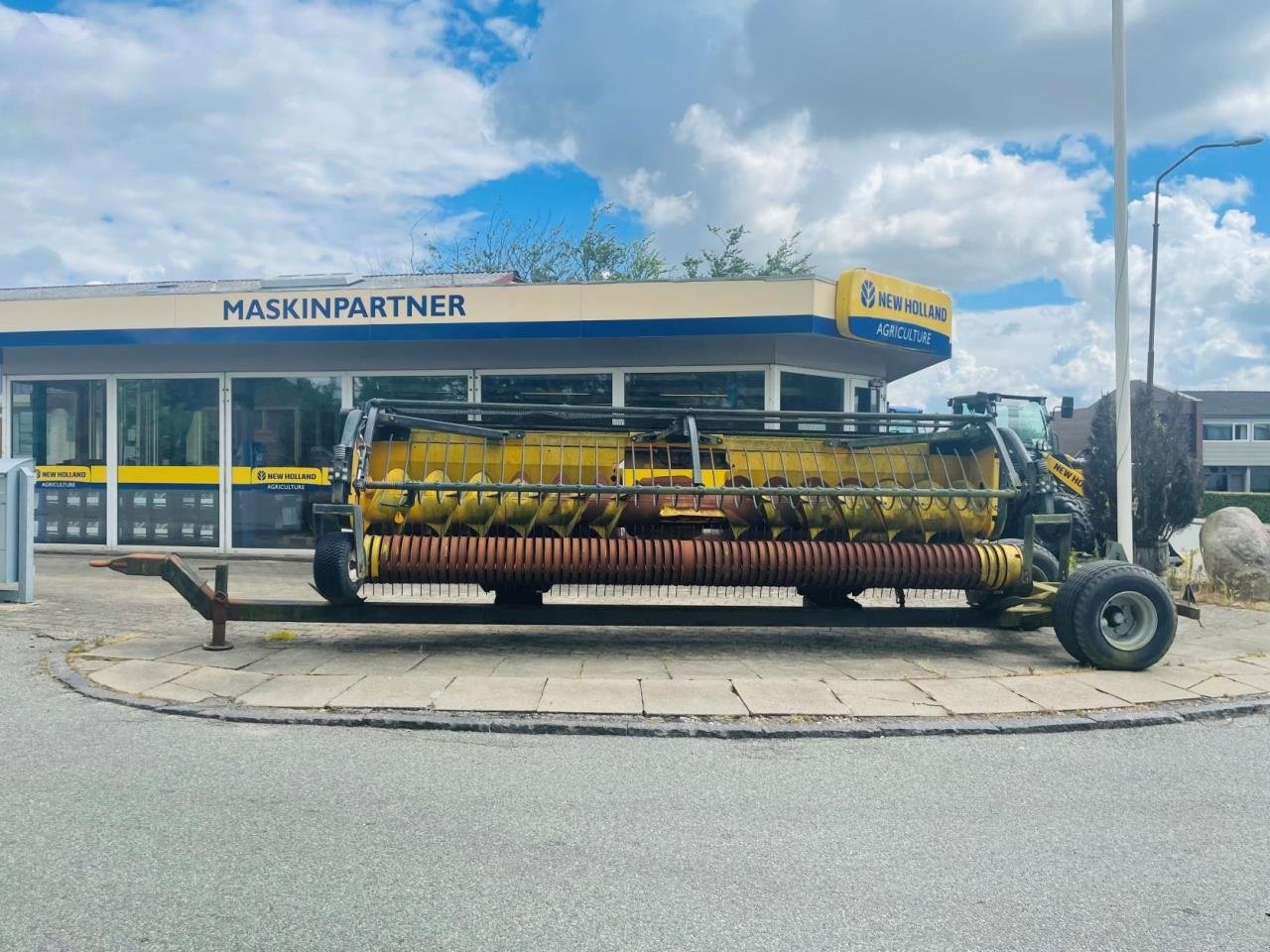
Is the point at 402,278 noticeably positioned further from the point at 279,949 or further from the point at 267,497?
the point at 279,949

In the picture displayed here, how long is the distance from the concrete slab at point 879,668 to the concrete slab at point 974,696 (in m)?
0.26

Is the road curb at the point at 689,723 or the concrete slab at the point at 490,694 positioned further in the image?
the concrete slab at the point at 490,694

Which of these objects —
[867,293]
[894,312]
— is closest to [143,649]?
[867,293]

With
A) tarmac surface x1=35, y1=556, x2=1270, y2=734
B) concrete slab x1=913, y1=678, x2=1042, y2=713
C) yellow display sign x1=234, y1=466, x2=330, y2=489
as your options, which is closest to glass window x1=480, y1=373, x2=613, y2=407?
yellow display sign x1=234, y1=466, x2=330, y2=489

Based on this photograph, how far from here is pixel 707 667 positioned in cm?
750

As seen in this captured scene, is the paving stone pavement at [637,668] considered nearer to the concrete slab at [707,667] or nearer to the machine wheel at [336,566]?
the concrete slab at [707,667]

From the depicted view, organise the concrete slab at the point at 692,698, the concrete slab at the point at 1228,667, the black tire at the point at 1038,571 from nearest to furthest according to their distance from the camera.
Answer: the concrete slab at the point at 692,698
the concrete slab at the point at 1228,667
the black tire at the point at 1038,571

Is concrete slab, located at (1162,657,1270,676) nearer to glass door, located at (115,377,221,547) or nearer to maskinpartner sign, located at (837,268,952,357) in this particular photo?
maskinpartner sign, located at (837,268,952,357)

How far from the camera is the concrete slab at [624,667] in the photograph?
7164mm

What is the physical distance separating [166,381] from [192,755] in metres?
10.6

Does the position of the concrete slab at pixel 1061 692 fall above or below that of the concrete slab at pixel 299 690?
below

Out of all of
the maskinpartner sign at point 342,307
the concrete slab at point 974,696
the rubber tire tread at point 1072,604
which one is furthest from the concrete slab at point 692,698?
the maskinpartner sign at point 342,307

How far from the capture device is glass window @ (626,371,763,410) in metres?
12.9

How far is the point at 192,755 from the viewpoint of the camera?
524 cm
